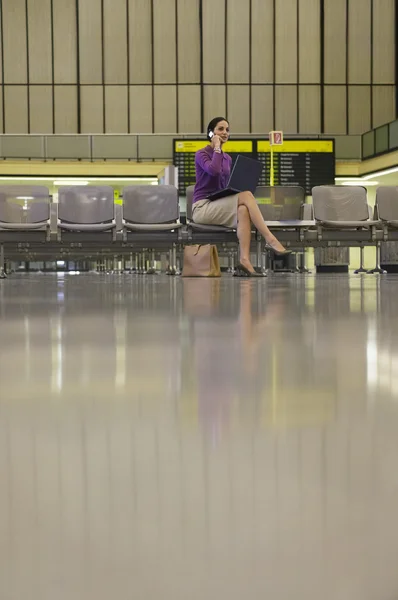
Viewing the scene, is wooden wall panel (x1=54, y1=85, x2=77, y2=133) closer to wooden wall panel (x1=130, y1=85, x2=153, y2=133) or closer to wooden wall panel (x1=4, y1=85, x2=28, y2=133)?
wooden wall panel (x1=4, y1=85, x2=28, y2=133)

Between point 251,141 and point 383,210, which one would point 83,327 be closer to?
point 383,210

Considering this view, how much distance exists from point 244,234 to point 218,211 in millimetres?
603

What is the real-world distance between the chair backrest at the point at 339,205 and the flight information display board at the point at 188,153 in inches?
431

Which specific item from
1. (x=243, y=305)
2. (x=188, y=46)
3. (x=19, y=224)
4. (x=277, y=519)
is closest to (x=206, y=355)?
(x=277, y=519)

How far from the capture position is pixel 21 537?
375mm

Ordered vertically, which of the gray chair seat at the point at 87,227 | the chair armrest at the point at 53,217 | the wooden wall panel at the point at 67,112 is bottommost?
the gray chair seat at the point at 87,227

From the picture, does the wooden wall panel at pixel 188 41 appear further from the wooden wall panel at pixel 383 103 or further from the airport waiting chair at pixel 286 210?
the airport waiting chair at pixel 286 210

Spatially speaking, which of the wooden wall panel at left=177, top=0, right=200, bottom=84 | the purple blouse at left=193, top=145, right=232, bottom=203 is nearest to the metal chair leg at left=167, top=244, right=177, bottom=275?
the purple blouse at left=193, top=145, right=232, bottom=203

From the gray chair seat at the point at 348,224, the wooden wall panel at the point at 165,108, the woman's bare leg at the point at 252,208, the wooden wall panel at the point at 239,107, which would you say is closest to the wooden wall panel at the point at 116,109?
the wooden wall panel at the point at 165,108

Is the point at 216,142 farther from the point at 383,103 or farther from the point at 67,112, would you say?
the point at 383,103

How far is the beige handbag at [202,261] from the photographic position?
6884 millimetres

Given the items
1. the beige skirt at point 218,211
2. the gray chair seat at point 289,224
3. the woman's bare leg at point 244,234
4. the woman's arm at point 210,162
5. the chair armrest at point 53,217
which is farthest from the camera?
the chair armrest at point 53,217

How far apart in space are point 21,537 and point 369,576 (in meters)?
0.17

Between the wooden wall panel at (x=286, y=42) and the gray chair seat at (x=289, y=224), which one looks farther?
the wooden wall panel at (x=286, y=42)
